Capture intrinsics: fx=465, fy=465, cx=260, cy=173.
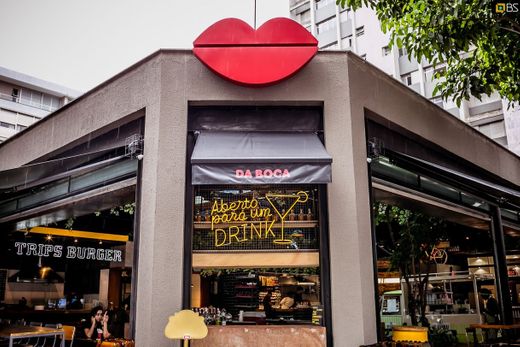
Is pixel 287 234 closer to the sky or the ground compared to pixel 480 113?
closer to the ground

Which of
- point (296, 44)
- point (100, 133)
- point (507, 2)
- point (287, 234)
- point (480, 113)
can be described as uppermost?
point (480, 113)

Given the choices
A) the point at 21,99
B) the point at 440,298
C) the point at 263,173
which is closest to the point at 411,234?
the point at 263,173

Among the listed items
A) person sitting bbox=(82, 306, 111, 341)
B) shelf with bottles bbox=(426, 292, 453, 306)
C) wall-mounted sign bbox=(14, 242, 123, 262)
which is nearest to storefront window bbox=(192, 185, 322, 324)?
person sitting bbox=(82, 306, 111, 341)

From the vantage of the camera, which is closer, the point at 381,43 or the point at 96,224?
the point at 96,224

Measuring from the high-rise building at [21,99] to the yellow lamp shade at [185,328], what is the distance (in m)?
44.5

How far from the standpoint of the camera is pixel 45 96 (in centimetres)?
5184

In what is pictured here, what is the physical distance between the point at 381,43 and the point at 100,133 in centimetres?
2807

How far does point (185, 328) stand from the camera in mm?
5699

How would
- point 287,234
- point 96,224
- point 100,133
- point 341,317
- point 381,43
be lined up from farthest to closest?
point 381,43 < point 96,224 < point 100,133 < point 287,234 < point 341,317

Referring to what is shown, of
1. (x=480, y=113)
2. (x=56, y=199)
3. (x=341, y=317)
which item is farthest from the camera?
(x=480, y=113)

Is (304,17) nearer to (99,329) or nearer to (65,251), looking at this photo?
(65,251)

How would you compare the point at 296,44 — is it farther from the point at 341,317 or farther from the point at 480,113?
the point at 480,113

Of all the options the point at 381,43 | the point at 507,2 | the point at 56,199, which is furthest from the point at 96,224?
the point at 381,43

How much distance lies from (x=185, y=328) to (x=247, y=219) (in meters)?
2.03
